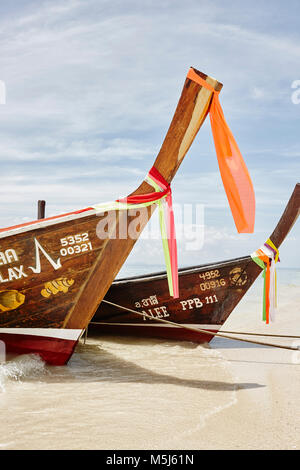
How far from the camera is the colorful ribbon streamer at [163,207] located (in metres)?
4.43

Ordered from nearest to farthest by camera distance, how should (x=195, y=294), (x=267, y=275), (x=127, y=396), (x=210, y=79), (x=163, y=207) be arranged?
(x=127, y=396)
(x=210, y=79)
(x=163, y=207)
(x=195, y=294)
(x=267, y=275)

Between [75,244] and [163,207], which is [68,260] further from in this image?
[163,207]

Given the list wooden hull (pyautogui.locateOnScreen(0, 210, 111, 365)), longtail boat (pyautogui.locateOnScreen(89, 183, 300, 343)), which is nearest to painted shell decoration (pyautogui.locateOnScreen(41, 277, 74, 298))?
wooden hull (pyautogui.locateOnScreen(0, 210, 111, 365))

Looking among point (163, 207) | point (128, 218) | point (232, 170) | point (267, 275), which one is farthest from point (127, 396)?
point (267, 275)

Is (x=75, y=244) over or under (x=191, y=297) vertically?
over

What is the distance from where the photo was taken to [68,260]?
4379 millimetres

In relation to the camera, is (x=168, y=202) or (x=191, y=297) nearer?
(x=168, y=202)

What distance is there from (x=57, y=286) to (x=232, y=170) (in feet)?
7.19

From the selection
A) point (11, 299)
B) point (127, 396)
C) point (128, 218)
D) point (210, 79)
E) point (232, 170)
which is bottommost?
point (127, 396)

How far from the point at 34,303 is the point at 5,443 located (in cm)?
181
